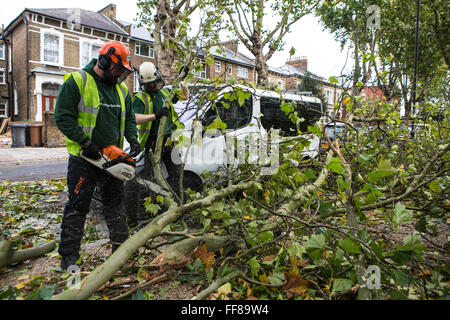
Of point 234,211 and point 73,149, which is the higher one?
point 73,149

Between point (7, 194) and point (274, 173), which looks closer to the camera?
point (274, 173)

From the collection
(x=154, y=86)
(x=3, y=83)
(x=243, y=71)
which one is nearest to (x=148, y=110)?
(x=154, y=86)

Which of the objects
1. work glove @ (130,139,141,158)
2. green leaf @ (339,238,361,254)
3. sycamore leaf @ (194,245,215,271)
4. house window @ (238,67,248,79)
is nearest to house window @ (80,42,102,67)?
house window @ (238,67,248,79)

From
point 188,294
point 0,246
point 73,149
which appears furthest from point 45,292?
point 73,149

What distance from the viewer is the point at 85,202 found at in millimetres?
2627

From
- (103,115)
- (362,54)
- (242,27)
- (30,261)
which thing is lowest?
(30,261)

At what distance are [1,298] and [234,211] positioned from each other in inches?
63.5

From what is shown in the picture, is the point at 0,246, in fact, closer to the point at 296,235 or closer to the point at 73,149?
the point at 73,149

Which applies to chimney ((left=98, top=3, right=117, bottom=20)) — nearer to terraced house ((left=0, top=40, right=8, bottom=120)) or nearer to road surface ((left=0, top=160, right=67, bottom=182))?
terraced house ((left=0, top=40, right=8, bottom=120))

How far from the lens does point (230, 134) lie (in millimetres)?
3770

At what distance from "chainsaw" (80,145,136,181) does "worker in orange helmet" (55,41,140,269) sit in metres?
0.08

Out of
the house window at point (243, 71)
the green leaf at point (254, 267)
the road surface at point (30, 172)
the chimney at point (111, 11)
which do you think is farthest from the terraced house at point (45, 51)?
the green leaf at point (254, 267)

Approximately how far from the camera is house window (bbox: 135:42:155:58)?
25.4 m

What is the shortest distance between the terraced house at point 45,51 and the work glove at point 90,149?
1790 cm
